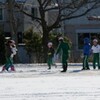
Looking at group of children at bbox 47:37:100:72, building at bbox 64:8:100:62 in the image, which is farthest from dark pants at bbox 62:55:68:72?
building at bbox 64:8:100:62

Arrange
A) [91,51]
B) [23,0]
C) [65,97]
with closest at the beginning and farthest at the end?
[65,97] → [91,51] → [23,0]

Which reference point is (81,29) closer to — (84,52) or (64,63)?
(84,52)

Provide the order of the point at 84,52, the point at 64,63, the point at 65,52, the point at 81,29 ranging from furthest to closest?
the point at 81,29 < the point at 84,52 < the point at 65,52 < the point at 64,63

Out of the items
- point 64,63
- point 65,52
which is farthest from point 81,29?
point 64,63

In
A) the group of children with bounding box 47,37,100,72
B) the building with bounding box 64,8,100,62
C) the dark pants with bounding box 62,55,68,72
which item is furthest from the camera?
the building with bounding box 64,8,100,62

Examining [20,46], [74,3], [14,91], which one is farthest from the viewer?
[20,46]

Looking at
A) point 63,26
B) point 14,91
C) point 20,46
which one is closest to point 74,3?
point 20,46

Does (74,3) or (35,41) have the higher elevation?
(74,3)

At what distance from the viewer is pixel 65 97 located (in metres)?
12.3

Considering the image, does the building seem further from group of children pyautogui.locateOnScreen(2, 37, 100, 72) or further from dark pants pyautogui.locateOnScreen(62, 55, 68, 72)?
dark pants pyautogui.locateOnScreen(62, 55, 68, 72)

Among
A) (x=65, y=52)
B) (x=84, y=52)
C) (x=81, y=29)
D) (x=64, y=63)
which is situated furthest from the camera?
(x=81, y=29)

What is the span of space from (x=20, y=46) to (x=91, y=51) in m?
19.6

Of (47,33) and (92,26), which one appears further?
(92,26)

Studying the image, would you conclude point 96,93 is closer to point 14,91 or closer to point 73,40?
point 14,91
